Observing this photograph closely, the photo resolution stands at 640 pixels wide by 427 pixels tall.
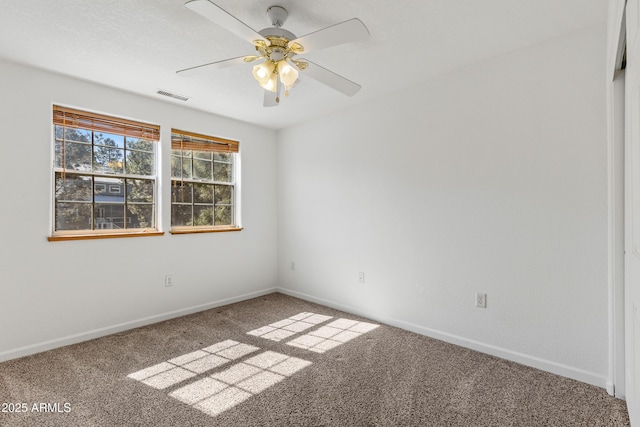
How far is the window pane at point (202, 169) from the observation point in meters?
3.89

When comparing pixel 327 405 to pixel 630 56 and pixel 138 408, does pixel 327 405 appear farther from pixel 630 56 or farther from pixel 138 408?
pixel 630 56

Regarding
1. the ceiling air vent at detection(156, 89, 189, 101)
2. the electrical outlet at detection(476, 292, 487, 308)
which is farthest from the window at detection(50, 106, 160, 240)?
the electrical outlet at detection(476, 292, 487, 308)

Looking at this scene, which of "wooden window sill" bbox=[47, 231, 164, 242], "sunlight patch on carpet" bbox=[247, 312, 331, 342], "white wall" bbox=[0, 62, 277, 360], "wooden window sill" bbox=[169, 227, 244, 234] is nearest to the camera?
"white wall" bbox=[0, 62, 277, 360]

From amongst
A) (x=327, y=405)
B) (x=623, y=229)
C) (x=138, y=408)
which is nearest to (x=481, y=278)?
(x=623, y=229)

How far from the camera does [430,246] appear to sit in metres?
3.00

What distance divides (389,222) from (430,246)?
50cm

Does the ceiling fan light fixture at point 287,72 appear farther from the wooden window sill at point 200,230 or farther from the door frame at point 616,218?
the wooden window sill at point 200,230

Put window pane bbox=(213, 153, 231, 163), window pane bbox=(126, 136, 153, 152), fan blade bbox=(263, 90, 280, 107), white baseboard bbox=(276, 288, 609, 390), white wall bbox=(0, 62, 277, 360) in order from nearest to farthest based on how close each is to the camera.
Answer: white baseboard bbox=(276, 288, 609, 390)
fan blade bbox=(263, 90, 280, 107)
white wall bbox=(0, 62, 277, 360)
window pane bbox=(126, 136, 153, 152)
window pane bbox=(213, 153, 231, 163)

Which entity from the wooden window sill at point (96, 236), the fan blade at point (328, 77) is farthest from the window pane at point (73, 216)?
the fan blade at point (328, 77)

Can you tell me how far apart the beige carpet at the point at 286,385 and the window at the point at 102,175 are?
43.4 inches

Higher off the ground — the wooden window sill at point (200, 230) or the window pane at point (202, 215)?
the window pane at point (202, 215)

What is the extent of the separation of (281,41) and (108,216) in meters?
2.53

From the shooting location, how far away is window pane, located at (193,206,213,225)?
3.89m

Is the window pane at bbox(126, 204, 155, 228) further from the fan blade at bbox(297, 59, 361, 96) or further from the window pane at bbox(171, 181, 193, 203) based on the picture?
the fan blade at bbox(297, 59, 361, 96)
